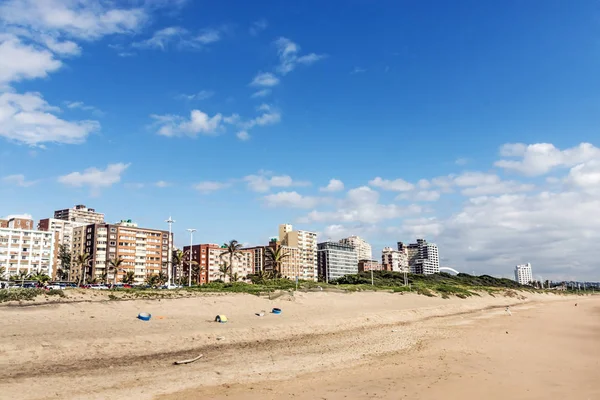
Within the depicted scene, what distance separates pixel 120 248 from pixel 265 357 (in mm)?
Answer: 150363

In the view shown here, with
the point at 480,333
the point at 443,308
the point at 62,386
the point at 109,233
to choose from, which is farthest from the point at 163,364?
the point at 109,233

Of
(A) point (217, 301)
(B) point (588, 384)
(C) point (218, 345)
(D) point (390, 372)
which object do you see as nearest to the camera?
(B) point (588, 384)

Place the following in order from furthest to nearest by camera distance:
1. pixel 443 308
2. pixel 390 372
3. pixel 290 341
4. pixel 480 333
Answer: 1. pixel 443 308
2. pixel 480 333
3. pixel 290 341
4. pixel 390 372

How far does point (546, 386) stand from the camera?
1590 cm

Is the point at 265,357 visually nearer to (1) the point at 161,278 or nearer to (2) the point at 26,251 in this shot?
(1) the point at 161,278

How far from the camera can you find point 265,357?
21.5 m

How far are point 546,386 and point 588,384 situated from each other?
6.28 feet

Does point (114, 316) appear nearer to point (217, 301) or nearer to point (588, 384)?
point (217, 301)

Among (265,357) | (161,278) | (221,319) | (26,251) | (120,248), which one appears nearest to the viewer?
(265,357)

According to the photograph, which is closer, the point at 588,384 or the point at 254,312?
the point at 588,384

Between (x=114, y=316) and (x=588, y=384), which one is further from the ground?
(x=114, y=316)

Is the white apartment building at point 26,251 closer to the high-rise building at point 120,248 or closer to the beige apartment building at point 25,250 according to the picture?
the beige apartment building at point 25,250

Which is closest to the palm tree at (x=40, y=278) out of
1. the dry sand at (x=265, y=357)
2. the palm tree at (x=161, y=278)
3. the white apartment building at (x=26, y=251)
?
the white apartment building at (x=26, y=251)

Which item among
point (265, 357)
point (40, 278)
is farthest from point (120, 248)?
point (265, 357)
